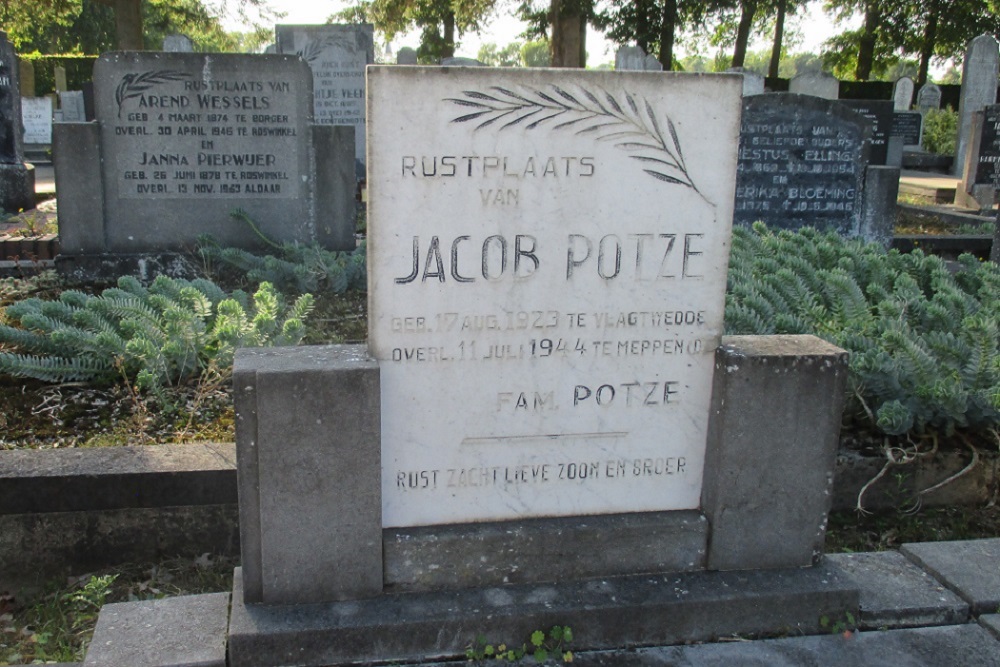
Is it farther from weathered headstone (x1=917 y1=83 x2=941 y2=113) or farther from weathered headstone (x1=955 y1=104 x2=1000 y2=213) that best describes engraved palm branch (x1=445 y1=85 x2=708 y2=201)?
weathered headstone (x1=917 y1=83 x2=941 y2=113)

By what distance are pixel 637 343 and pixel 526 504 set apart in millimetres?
554

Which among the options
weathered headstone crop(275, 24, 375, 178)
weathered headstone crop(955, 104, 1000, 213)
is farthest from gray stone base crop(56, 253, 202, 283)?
weathered headstone crop(955, 104, 1000, 213)

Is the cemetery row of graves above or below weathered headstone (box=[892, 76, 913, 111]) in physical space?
below

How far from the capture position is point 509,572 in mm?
2537

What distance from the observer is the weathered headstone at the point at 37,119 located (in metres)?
22.3

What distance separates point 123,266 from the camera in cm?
660

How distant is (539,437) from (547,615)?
0.48 meters

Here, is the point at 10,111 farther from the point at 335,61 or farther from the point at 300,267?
the point at 300,267

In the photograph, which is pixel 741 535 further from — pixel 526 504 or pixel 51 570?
pixel 51 570

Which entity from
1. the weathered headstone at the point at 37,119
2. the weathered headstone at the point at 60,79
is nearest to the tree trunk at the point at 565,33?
the weathered headstone at the point at 37,119

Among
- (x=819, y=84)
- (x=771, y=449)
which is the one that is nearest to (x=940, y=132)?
(x=819, y=84)

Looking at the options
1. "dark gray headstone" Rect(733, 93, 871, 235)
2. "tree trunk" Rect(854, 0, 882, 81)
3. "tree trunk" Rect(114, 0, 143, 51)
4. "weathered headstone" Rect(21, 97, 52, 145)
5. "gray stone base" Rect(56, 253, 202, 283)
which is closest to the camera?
"gray stone base" Rect(56, 253, 202, 283)

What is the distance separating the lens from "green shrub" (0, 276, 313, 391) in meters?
3.85

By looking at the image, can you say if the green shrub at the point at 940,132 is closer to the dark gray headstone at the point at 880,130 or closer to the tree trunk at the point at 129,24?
the dark gray headstone at the point at 880,130
